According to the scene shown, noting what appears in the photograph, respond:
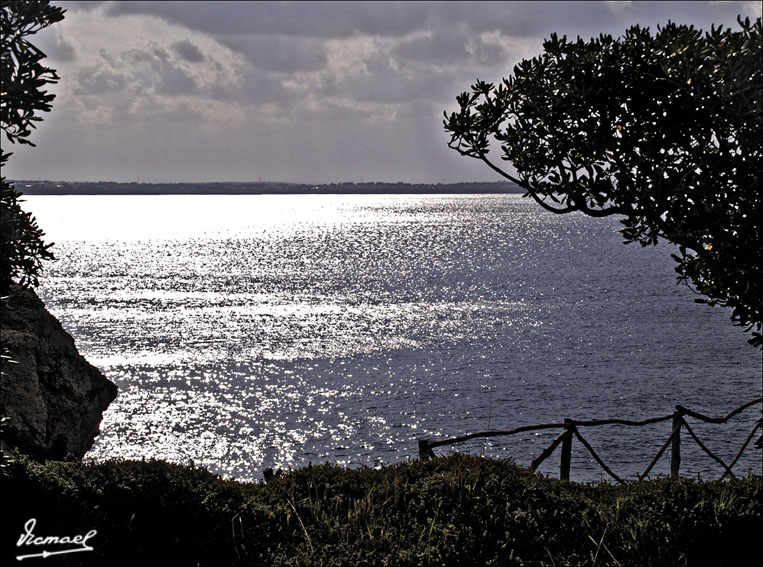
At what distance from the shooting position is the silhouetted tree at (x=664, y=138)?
32.0 feet

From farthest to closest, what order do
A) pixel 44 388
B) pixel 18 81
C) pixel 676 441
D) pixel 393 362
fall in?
pixel 393 362, pixel 44 388, pixel 676 441, pixel 18 81

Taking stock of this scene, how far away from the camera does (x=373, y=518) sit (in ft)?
29.3

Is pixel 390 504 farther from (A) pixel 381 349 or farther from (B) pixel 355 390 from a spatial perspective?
(A) pixel 381 349

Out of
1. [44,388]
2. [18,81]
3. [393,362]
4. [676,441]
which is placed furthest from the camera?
[393,362]

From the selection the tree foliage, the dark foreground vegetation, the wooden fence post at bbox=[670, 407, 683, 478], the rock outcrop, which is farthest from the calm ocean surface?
the tree foliage

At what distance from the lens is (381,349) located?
60.5 meters

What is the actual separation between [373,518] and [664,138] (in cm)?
675

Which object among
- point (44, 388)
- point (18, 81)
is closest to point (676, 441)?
point (18, 81)

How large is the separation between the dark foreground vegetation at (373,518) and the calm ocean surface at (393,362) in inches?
520

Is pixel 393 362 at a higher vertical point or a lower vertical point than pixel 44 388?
lower

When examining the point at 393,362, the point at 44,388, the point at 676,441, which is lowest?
the point at 393,362

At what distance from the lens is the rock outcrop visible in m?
19.5

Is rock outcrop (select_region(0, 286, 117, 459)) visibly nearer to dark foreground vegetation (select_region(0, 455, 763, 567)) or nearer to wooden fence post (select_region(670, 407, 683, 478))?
dark foreground vegetation (select_region(0, 455, 763, 567))

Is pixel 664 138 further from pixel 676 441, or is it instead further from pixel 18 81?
pixel 18 81
